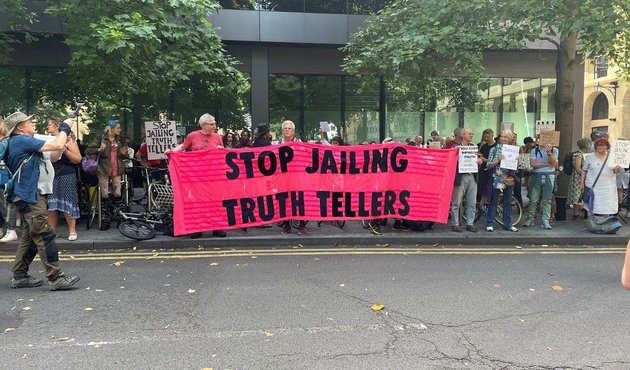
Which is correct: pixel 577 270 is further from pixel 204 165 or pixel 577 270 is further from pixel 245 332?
pixel 204 165

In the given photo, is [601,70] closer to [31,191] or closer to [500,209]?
[500,209]

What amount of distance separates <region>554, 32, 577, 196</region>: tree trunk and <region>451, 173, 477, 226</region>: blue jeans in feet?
10.4

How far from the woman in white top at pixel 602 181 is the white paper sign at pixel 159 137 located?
8442 millimetres

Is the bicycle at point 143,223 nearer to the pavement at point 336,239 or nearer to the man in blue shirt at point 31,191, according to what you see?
the pavement at point 336,239

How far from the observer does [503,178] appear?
30.2ft

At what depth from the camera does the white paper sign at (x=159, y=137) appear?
10.8 metres

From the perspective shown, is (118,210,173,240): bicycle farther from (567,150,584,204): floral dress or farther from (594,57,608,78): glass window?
(594,57,608,78): glass window

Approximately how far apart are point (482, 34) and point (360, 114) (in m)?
8.32

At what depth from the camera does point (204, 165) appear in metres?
8.49

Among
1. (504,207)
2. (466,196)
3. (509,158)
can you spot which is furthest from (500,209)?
(509,158)

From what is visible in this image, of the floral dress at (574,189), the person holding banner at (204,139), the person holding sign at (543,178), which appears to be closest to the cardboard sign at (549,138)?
the person holding sign at (543,178)

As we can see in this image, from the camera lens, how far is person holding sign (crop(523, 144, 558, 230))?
381 inches

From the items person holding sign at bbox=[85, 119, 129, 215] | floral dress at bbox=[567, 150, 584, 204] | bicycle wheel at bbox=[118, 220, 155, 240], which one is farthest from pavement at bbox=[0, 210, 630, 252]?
floral dress at bbox=[567, 150, 584, 204]

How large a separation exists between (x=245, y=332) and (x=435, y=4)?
883 cm
